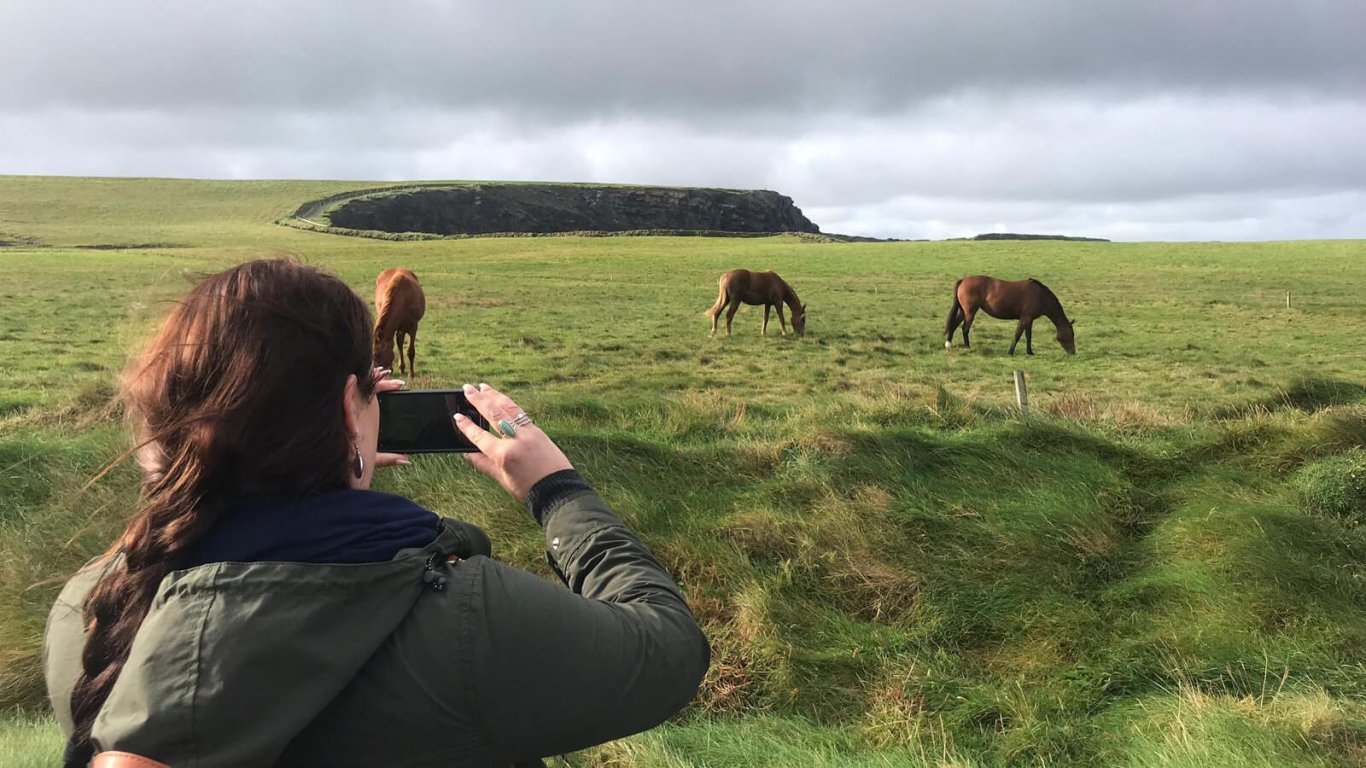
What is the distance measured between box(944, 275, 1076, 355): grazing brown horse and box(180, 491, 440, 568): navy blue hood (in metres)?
19.0

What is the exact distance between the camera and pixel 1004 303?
20156 mm

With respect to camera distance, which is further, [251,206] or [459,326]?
[251,206]

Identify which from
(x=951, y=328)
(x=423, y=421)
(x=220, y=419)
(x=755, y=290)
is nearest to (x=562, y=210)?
(x=755, y=290)

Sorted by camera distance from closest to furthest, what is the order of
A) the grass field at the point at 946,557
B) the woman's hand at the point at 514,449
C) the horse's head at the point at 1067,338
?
the woman's hand at the point at 514,449
the grass field at the point at 946,557
the horse's head at the point at 1067,338

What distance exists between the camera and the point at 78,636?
138cm

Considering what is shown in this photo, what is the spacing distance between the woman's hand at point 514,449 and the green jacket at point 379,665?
0.19 m

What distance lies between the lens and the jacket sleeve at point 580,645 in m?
1.31

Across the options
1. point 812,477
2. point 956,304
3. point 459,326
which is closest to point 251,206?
point 459,326

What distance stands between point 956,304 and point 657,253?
1327 inches

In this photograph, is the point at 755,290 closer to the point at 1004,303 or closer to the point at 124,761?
the point at 1004,303

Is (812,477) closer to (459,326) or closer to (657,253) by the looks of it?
(459,326)

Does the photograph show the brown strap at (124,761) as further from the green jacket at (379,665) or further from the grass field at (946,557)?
the grass field at (946,557)

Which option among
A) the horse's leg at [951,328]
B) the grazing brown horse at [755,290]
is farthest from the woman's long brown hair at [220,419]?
the grazing brown horse at [755,290]

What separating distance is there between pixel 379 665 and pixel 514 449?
1.64 feet
